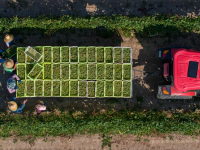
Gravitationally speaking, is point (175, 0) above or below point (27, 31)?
above

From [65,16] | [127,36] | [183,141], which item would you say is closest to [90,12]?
[65,16]

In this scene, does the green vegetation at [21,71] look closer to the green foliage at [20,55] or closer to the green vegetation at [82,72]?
the green foliage at [20,55]

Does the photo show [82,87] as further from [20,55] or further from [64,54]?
[20,55]

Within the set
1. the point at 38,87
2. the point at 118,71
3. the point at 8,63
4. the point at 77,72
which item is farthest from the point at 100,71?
the point at 8,63

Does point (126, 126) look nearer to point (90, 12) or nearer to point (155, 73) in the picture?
point (155, 73)

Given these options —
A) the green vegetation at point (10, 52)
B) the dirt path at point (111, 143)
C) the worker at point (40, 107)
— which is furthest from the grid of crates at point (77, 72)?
the dirt path at point (111, 143)

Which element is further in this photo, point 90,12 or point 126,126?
point 90,12

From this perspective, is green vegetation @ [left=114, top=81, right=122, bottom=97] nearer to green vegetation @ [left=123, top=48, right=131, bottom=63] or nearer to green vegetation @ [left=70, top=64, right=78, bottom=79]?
green vegetation @ [left=123, top=48, right=131, bottom=63]
